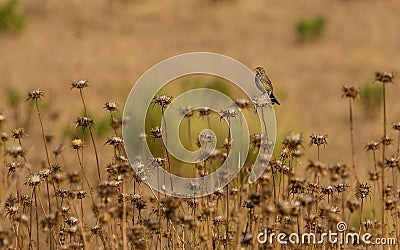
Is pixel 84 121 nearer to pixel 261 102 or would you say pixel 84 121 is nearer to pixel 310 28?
pixel 261 102

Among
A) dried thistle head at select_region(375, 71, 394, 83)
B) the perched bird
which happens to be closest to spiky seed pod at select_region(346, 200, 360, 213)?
dried thistle head at select_region(375, 71, 394, 83)

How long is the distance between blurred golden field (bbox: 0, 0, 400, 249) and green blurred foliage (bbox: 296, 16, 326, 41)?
143mm

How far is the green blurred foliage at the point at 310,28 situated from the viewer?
18703 mm

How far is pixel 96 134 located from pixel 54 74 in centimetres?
373

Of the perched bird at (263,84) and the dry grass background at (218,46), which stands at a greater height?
the dry grass background at (218,46)

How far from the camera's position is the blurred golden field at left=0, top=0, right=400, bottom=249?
13.6 meters

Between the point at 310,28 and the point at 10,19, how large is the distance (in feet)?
24.7

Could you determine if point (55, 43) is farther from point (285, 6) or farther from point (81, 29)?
point (285, 6)

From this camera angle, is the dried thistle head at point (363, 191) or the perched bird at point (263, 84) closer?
the dried thistle head at point (363, 191)

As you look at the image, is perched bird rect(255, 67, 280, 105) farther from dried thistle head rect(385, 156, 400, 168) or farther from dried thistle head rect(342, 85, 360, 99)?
dried thistle head rect(342, 85, 360, 99)

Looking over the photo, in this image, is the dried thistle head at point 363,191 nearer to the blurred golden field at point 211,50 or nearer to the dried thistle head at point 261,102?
the dried thistle head at point 261,102

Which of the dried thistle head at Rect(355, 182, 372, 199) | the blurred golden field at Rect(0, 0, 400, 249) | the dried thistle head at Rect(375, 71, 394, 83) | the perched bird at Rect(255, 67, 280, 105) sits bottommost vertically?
the dried thistle head at Rect(355, 182, 372, 199)

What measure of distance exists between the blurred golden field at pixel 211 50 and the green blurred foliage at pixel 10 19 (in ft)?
0.50

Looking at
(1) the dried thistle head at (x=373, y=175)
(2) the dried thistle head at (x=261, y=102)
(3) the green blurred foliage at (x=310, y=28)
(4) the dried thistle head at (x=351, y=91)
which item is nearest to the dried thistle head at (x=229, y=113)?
(2) the dried thistle head at (x=261, y=102)
